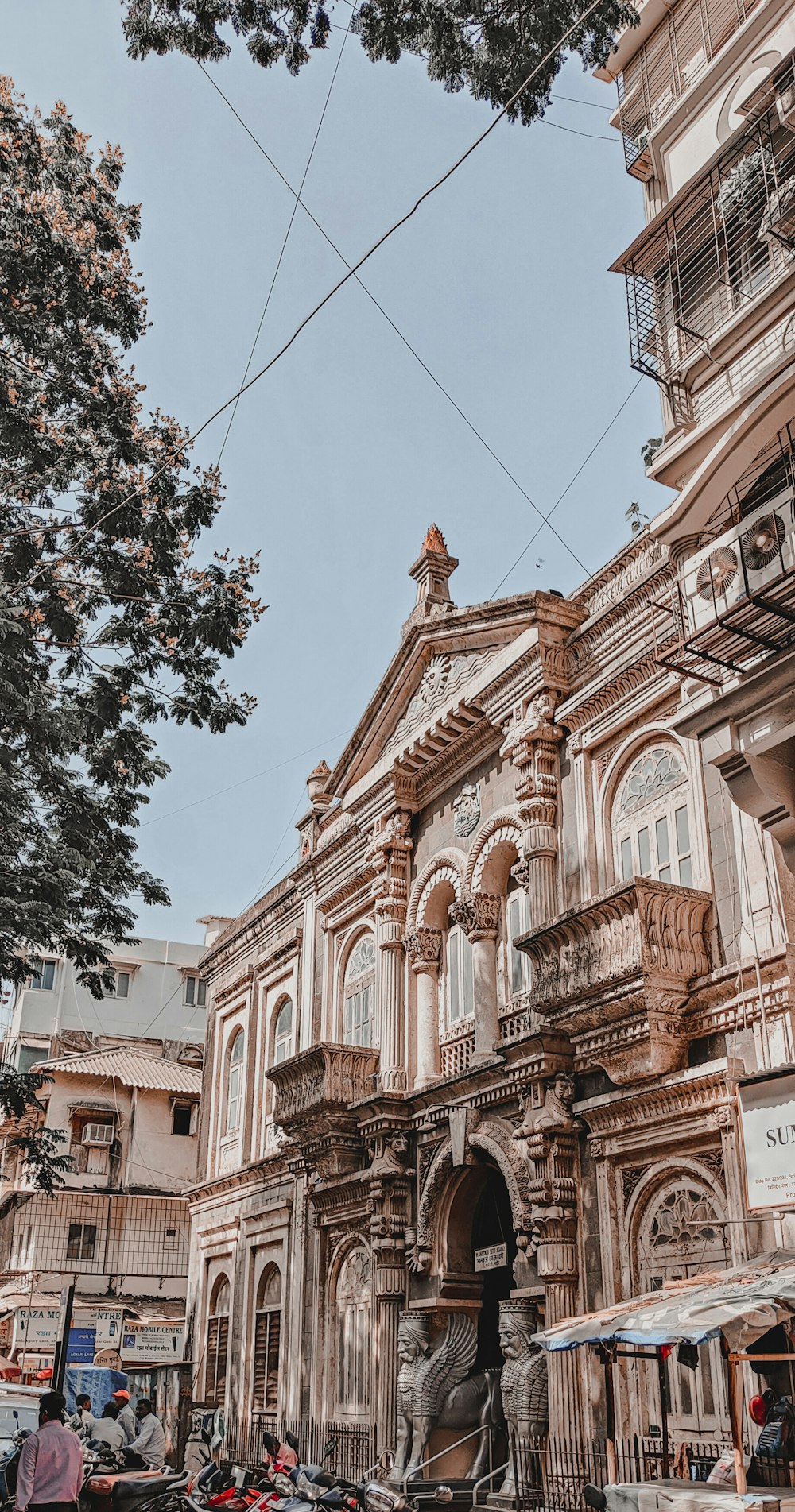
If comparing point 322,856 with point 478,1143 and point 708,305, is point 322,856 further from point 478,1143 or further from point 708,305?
point 708,305

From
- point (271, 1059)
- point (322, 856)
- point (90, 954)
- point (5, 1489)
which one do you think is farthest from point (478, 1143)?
point (271, 1059)

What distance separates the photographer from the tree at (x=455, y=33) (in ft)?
29.6

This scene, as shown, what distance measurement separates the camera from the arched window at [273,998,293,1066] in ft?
73.9

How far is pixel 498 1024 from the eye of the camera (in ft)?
50.8

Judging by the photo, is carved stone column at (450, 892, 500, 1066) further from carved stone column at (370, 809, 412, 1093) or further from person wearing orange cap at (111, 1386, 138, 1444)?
person wearing orange cap at (111, 1386, 138, 1444)

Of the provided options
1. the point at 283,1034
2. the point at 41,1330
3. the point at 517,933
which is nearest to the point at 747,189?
the point at 517,933

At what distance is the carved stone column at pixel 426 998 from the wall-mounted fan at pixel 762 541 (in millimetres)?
8286

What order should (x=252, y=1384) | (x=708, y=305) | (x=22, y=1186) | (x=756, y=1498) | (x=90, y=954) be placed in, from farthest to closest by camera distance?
(x=22, y=1186)
(x=252, y=1384)
(x=90, y=954)
(x=708, y=305)
(x=756, y=1498)

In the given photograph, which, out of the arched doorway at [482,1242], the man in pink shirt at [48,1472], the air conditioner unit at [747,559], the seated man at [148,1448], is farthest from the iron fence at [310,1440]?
the air conditioner unit at [747,559]

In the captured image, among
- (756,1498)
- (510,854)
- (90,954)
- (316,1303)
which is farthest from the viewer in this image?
(316,1303)

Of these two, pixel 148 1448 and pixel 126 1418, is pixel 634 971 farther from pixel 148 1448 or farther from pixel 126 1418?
pixel 126 1418

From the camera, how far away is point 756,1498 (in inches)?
299

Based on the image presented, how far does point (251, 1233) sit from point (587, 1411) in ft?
34.7

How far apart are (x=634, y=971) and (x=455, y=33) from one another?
7.46 metres
